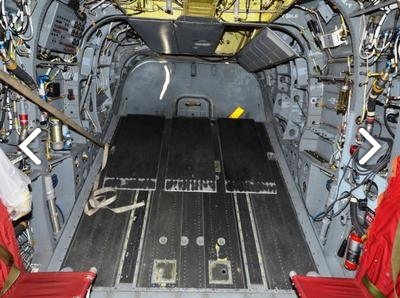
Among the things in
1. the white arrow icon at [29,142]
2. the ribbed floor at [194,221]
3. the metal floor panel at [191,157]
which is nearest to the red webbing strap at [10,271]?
the ribbed floor at [194,221]

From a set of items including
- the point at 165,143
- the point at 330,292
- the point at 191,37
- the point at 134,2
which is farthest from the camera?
the point at 165,143

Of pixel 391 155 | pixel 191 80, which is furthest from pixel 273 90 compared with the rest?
pixel 391 155

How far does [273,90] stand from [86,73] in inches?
135

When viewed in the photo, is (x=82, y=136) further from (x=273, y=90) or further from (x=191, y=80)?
(x=273, y=90)

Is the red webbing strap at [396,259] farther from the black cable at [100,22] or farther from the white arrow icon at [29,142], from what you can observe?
the black cable at [100,22]

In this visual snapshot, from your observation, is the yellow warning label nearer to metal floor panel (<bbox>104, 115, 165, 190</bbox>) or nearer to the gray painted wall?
the gray painted wall

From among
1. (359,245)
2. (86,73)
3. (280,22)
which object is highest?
(280,22)

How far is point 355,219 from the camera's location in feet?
10.9

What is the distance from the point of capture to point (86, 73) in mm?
4906

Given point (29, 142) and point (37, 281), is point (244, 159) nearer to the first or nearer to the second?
point (29, 142)

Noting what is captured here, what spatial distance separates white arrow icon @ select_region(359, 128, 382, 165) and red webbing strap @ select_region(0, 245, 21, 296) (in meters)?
3.15

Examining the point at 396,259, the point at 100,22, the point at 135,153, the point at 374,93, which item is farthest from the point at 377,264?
the point at 100,22

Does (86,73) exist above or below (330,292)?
above

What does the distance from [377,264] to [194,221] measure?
2.18m
